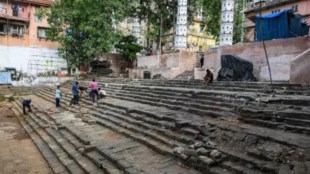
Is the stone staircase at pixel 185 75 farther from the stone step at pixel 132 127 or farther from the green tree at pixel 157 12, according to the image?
the green tree at pixel 157 12

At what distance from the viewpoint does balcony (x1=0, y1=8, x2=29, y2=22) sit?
31.8 meters

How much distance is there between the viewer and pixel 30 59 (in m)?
33.0

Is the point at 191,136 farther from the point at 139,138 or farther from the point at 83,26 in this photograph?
the point at 83,26

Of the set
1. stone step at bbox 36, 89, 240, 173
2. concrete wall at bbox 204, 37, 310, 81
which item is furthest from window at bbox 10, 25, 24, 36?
stone step at bbox 36, 89, 240, 173

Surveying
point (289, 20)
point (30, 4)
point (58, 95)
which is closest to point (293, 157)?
point (289, 20)

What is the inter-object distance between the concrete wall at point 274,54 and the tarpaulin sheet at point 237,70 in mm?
500

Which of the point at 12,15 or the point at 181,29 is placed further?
the point at 12,15

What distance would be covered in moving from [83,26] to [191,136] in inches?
860

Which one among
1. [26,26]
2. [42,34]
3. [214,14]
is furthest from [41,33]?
[214,14]

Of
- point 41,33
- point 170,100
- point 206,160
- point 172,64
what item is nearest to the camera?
point 206,160

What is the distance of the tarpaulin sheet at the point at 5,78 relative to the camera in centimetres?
2902

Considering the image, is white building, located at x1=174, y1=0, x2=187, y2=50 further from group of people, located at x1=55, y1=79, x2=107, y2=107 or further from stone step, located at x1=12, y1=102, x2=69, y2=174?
stone step, located at x1=12, y1=102, x2=69, y2=174

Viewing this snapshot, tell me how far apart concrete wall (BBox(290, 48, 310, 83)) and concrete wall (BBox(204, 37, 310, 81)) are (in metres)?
2.65

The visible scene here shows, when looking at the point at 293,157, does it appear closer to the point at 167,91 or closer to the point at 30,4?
the point at 167,91
